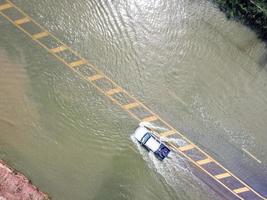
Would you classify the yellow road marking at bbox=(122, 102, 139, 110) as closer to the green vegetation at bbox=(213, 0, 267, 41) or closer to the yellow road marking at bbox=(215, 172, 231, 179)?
the yellow road marking at bbox=(215, 172, 231, 179)

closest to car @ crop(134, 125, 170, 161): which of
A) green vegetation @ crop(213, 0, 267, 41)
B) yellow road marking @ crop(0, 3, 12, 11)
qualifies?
green vegetation @ crop(213, 0, 267, 41)

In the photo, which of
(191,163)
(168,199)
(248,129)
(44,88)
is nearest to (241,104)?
(248,129)

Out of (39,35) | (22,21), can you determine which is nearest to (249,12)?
(39,35)

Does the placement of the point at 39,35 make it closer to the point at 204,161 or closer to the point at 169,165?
the point at 169,165

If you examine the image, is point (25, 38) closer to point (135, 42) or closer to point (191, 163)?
point (135, 42)

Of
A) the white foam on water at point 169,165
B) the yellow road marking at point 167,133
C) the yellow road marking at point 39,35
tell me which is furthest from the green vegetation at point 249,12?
the yellow road marking at point 39,35

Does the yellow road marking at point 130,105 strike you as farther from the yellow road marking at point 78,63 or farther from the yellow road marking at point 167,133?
the yellow road marking at point 78,63
